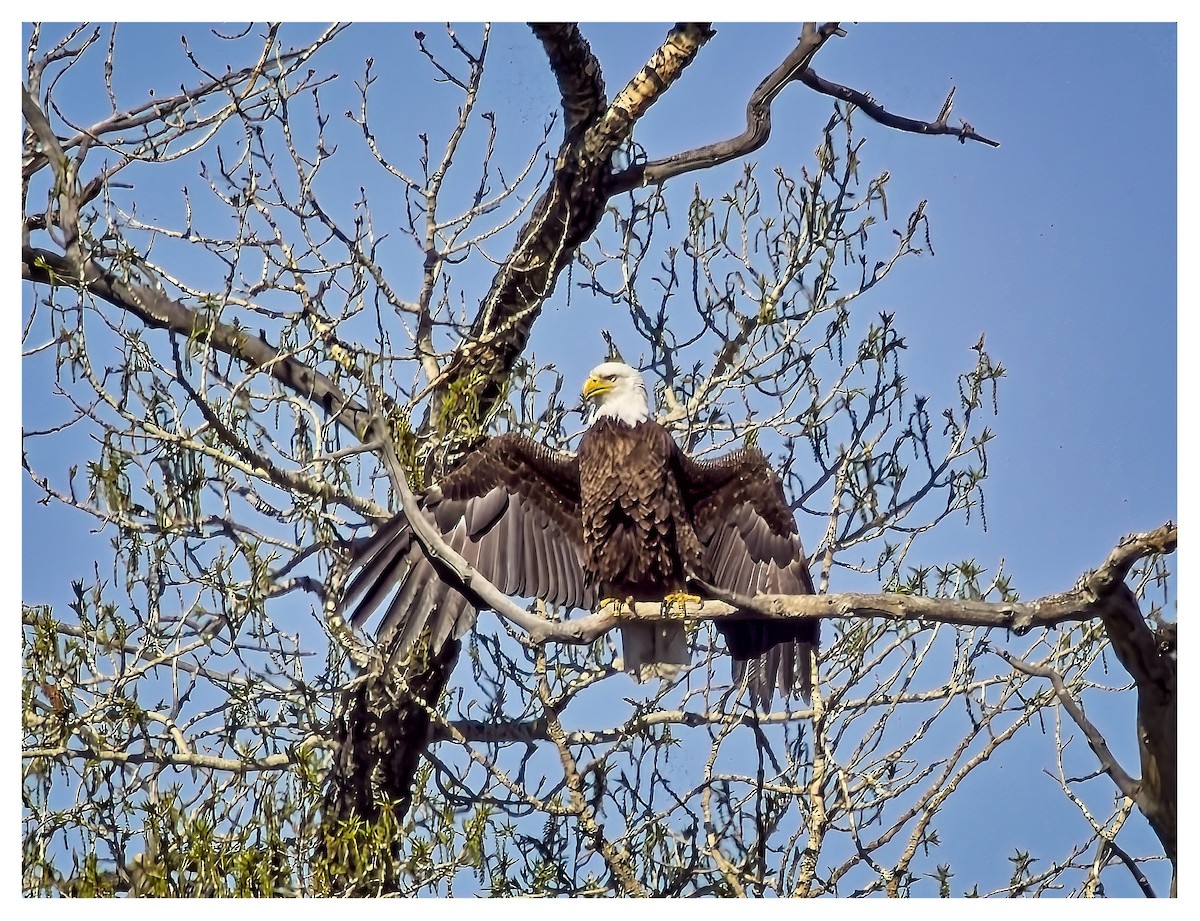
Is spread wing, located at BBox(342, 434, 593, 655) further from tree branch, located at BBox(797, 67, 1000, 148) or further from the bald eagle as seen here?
tree branch, located at BBox(797, 67, 1000, 148)

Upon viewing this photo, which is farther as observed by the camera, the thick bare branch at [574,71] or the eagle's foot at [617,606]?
the thick bare branch at [574,71]

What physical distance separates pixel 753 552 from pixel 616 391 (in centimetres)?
74

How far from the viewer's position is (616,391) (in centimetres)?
481

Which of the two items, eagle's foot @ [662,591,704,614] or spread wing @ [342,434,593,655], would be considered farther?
spread wing @ [342,434,593,655]

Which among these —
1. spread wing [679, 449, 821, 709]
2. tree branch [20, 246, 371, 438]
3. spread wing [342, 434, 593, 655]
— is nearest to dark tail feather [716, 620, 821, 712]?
spread wing [679, 449, 821, 709]

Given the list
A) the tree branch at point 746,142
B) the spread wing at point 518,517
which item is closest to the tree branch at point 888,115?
the tree branch at point 746,142

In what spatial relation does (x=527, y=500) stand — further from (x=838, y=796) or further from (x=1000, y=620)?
(x=1000, y=620)

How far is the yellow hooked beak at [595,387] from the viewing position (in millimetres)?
4797

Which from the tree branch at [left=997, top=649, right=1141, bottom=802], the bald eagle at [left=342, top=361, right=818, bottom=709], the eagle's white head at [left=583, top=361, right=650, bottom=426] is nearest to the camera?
the tree branch at [left=997, top=649, right=1141, bottom=802]

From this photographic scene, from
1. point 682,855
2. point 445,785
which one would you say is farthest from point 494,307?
point 682,855

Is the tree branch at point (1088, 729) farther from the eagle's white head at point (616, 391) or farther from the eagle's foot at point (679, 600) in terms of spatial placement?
the eagle's white head at point (616, 391)

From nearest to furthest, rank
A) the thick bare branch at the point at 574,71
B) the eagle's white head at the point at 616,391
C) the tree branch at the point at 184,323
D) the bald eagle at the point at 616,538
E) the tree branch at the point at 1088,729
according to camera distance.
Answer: the tree branch at the point at 1088,729 < the tree branch at the point at 184,323 < the bald eagle at the point at 616,538 < the eagle's white head at the point at 616,391 < the thick bare branch at the point at 574,71

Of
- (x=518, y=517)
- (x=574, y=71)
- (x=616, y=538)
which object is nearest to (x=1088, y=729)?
(x=616, y=538)

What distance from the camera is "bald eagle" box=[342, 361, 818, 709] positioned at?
14.9ft
